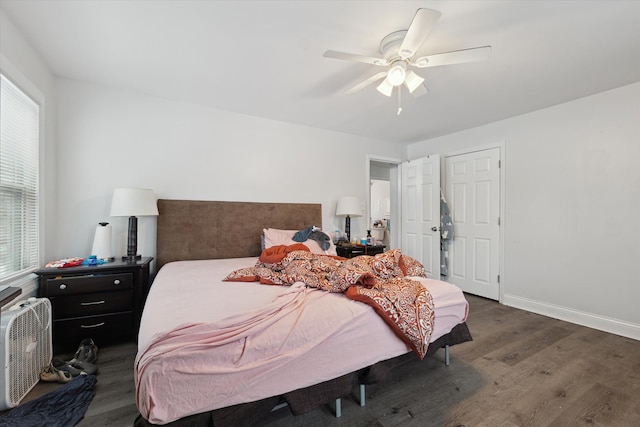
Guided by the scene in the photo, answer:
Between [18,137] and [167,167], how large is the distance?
1.16 metres

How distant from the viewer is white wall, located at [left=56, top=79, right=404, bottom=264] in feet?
8.66

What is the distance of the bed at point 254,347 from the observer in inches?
40.8

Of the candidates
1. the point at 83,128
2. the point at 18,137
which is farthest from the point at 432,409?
the point at 83,128

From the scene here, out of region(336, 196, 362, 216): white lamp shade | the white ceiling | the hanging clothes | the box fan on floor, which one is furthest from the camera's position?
the hanging clothes

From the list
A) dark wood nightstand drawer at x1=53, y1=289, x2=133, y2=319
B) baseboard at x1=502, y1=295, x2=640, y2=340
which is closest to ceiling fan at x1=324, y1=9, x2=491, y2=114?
dark wood nightstand drawer at x1=53, y1=289, x2=133, y2=319

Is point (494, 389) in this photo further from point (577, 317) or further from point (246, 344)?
point (577, 317)

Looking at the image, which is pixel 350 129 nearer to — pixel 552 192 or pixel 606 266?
pixel 552 192

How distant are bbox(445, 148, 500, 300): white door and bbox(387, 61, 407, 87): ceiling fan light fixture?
8.38ft

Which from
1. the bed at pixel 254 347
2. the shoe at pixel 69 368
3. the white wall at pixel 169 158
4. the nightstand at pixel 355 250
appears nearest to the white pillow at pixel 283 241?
the nightstand at pixel 355 250

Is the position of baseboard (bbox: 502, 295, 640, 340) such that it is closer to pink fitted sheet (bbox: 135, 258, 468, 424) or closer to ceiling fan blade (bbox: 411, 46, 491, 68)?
pink fitted sheet (bbox: 135, 258, 468, 424)

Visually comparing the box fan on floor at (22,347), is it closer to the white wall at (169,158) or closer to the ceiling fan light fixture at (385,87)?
the white wall at (169,158)

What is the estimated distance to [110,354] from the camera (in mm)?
2211

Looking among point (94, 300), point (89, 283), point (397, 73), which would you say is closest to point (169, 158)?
point (89, 283)

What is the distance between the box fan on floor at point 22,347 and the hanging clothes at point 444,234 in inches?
182
